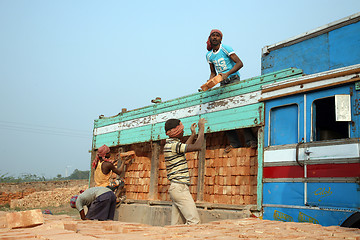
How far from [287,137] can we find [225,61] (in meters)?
2.33

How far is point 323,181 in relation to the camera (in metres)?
5.06

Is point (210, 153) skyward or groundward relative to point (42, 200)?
skyward

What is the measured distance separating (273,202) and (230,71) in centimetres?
268

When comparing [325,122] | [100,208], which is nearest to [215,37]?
[325,122]

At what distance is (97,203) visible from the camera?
6.83 metres

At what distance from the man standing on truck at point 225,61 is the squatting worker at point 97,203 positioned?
2.45 metres

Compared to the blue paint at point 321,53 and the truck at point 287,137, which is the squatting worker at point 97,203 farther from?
the blue paint at point 321,53

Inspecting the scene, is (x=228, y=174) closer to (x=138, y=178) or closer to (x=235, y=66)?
(x=235, y=66)

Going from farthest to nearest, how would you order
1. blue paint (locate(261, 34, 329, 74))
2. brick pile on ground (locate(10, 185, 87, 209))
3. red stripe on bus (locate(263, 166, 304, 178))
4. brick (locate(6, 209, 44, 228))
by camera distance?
brick pile on ground (locate(10, 185, 87, 209)) < blue paint (locate(261, 34, 329, 74)) < red stripe on bus (locate(263, 166, 304, 178)) < brick (locate(6, 209, 44, 228))

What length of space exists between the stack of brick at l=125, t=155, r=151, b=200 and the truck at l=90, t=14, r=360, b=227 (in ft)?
1.79

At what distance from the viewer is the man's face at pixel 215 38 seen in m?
7.41

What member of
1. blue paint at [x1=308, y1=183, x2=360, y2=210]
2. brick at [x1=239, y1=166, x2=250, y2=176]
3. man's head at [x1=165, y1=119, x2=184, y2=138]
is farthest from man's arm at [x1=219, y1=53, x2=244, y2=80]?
blue paint at [x1=308, y1=183, x2=360, y2=210]

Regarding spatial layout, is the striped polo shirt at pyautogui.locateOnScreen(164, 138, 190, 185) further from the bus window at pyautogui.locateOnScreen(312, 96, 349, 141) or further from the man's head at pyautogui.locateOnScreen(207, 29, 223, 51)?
the man's head at pyautogui.locateOnScreen(207, 29, 223, 51)

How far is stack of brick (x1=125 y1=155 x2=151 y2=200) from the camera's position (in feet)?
30.3
